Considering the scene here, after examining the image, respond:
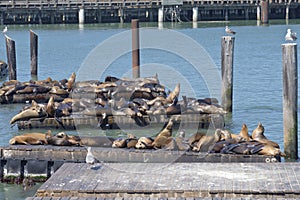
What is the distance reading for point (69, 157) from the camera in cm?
1273

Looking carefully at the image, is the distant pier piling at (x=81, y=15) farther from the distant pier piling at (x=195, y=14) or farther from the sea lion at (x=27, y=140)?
the sea lion at (x=27, y=140)

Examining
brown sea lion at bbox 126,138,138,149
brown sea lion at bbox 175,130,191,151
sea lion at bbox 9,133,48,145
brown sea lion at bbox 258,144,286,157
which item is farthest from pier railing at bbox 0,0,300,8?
brown sea lion at bbox 258,144,286,157

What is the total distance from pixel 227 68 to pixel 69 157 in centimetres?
597

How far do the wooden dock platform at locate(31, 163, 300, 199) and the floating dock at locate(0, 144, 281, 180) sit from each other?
0.91 meters

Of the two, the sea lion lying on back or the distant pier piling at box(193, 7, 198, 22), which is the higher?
the distant pier piling at box(193, 7, 198, 22)

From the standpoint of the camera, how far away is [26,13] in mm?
56469

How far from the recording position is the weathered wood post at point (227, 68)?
17391 millimetres

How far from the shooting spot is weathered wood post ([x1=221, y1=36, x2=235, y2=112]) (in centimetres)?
1739

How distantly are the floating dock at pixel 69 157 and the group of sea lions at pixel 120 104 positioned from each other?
370 centimetres

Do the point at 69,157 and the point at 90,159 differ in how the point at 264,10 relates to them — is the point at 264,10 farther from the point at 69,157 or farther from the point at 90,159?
the point at 90,159

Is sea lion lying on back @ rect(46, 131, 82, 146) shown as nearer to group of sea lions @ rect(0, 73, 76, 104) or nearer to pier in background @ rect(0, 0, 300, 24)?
group of sea lions @ rect(0, 73, 76, 104)

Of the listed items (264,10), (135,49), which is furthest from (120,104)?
(264,10)

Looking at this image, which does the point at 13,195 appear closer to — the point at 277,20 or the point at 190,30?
the point at 190,30

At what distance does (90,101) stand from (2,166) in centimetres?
510
